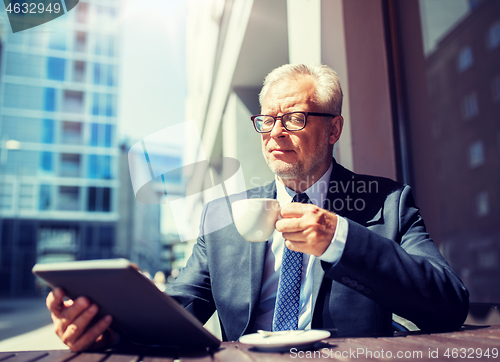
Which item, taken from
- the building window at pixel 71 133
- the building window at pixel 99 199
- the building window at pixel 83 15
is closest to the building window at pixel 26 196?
the building window at pixel 99 199

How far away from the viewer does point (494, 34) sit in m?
4.59

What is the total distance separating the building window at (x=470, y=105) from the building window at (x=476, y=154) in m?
0.44

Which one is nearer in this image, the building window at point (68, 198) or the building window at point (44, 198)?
the building window at point (44, 198)

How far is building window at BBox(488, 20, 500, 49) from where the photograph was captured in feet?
14.9

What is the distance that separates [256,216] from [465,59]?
5.78m

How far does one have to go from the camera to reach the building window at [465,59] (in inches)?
207

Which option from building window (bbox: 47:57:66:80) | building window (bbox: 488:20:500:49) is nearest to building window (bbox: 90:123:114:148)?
building window (bbox: 47:57:66:80)

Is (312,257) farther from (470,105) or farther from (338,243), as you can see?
(470,105)

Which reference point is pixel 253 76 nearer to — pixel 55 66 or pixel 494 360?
pixel 494 360

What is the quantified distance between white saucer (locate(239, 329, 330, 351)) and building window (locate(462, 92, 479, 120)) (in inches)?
219

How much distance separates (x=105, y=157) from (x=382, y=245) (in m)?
27.3

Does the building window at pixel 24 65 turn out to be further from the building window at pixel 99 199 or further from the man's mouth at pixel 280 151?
the man's mouth at pixel 280 151

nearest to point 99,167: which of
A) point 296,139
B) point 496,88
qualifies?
point 496,88

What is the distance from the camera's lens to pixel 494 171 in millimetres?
4992
